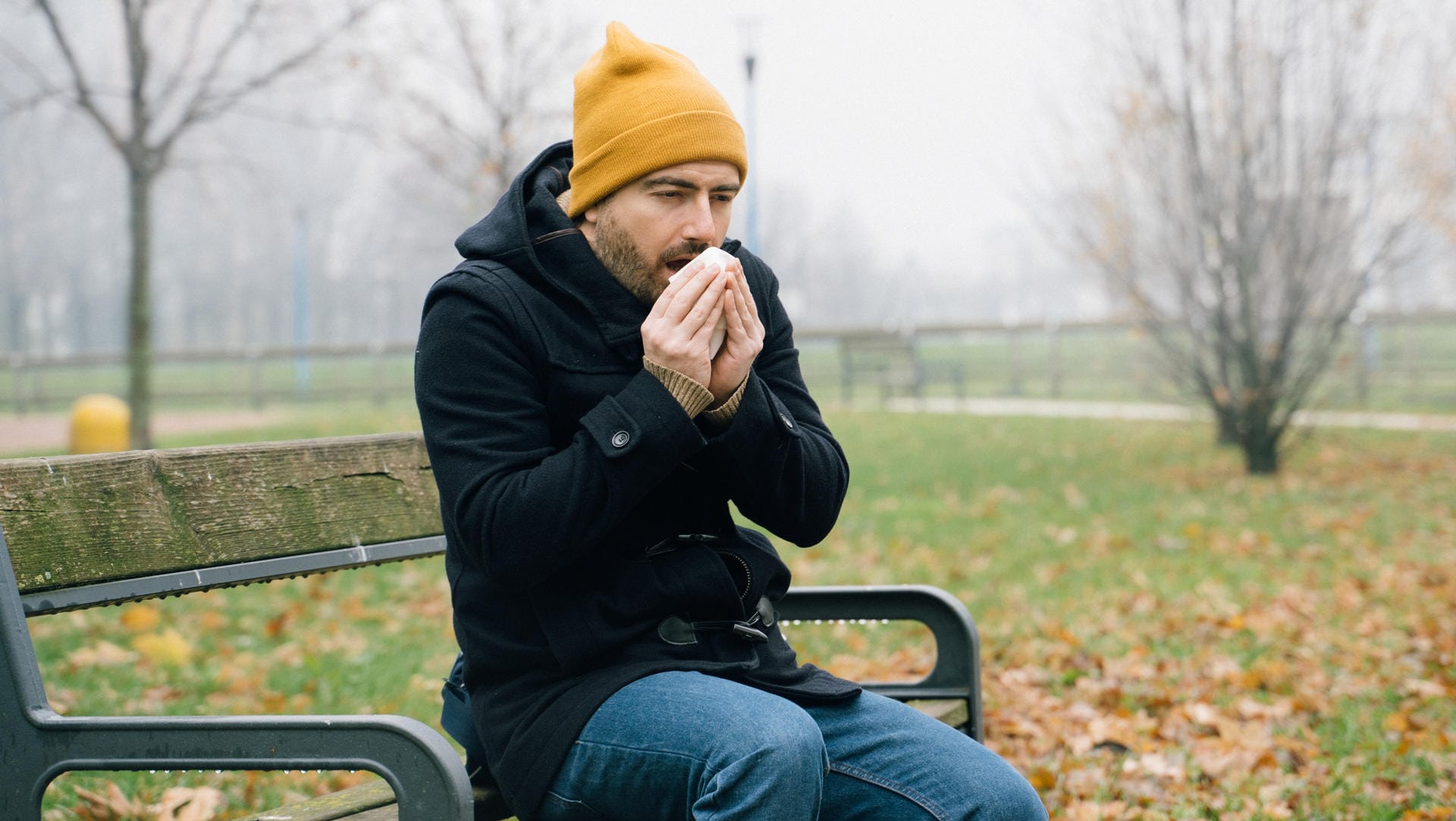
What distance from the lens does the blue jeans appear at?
65.7 inches

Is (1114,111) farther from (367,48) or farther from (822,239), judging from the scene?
(822,239)

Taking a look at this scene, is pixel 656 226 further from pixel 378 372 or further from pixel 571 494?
pixel 378 372

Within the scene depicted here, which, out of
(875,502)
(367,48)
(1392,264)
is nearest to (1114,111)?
(1392,264)

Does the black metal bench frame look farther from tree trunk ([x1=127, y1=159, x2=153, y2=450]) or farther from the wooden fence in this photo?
the wooden fence

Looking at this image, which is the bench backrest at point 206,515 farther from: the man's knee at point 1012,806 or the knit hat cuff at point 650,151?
the man's knee at point 1012,806

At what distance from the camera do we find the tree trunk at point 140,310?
1174cm

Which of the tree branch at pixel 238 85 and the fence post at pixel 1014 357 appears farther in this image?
the fence post at pixel 1014 357

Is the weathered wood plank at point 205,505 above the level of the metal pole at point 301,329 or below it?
above

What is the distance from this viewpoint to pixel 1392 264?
10.2 m

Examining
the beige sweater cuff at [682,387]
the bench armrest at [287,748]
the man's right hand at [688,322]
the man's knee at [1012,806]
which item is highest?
the man's right hand at [688,322]

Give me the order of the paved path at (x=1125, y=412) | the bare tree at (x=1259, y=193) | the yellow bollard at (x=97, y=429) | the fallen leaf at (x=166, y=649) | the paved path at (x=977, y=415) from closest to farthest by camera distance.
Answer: the fallen leaf at (x=166, y=649) → the bare tree at (x=1259, y=193) → the yellow bollard at (x=97, y=429) → the paved path at (x=1125, y=412) → the paved path at (x=977, y=415)

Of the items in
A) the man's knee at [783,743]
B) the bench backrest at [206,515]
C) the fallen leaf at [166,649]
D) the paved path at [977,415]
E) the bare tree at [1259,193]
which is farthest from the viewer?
the paved path at [977,415]

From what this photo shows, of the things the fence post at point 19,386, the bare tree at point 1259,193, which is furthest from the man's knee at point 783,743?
the fence post at point 19,386

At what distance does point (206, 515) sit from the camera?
211 centimetres
